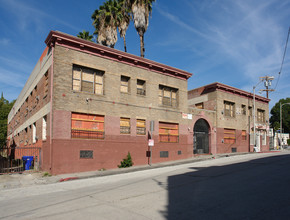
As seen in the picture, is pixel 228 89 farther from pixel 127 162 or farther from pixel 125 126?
pixel 127 162

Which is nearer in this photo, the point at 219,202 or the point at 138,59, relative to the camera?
the point at 219,202

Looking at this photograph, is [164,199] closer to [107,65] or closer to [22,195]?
[22,195]

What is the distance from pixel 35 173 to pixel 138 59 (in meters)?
11.0

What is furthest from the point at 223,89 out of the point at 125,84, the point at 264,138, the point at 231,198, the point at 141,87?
the point at 231,198

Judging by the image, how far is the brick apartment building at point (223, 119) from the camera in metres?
26.5

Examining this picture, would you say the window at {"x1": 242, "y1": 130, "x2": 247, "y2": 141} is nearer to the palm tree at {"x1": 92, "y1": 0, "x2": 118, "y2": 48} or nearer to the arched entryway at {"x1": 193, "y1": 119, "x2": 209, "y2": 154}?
the arched entryway at {"x1": 193, "y1": 119, "x2": 209, "y2": 154}

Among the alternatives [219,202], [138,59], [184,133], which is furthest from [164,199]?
[184,133]

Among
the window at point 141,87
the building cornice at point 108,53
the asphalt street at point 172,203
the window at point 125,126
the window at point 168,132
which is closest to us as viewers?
the asphalt street at point 172,203

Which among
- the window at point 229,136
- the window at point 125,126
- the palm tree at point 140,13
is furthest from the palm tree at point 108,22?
the window at point 229,136

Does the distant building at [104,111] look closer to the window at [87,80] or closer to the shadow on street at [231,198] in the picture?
the window at [87,80]

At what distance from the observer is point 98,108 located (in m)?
17.8

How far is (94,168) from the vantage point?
1705cm

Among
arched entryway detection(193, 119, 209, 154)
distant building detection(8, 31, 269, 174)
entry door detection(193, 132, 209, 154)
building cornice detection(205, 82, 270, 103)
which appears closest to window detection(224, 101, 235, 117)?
building cornice detection(205, 82, 270, 103)

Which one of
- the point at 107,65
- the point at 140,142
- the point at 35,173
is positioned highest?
→ the point at 107,65
